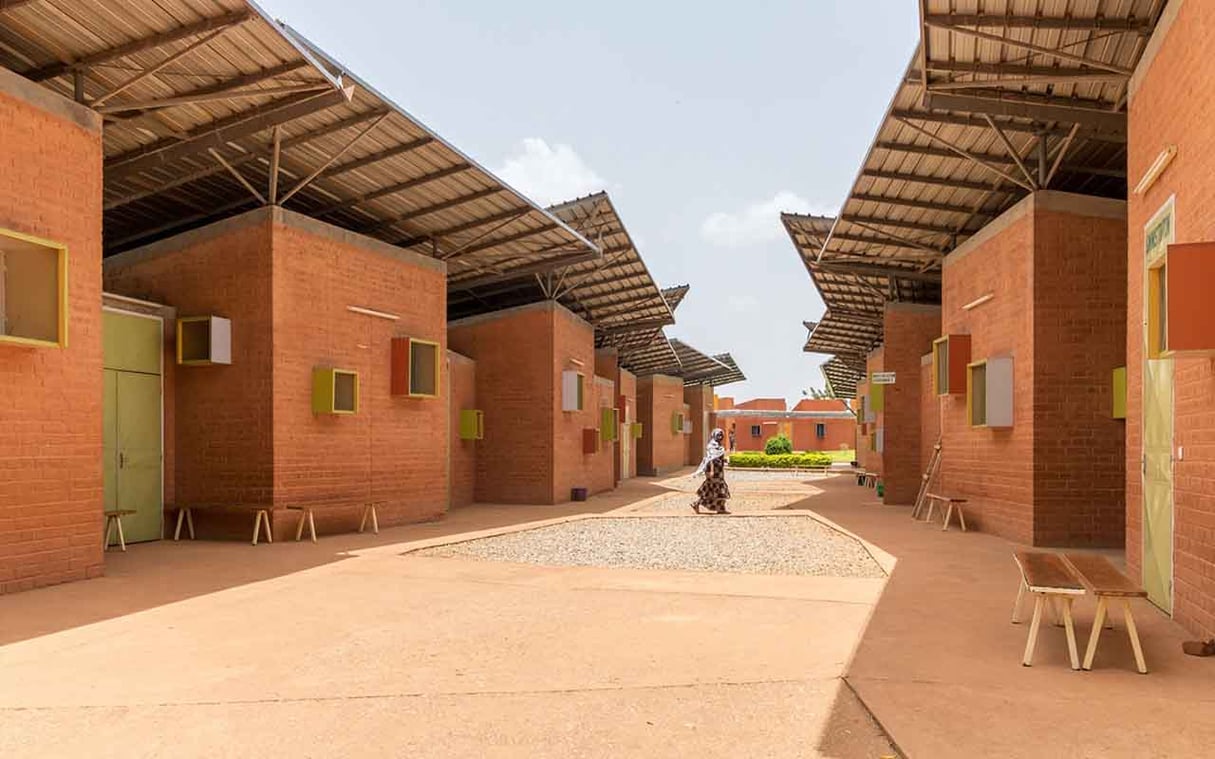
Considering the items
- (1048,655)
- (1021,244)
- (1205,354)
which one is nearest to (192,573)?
(1048,655)

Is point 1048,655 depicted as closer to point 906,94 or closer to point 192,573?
point 906,94

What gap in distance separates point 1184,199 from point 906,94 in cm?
412

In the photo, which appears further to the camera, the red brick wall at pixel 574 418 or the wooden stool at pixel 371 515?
the red brick wall at pixel 574 418

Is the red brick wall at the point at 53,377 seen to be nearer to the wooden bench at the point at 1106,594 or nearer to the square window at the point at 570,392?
the wooden bench at the point at 1106,594

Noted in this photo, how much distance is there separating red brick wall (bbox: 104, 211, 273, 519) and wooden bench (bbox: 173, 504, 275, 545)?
0.25ft

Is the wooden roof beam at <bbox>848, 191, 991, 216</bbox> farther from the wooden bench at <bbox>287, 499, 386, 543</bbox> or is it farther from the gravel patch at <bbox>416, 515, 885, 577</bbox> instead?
the wooden bench at <bbox>287, 499, 386, 543</bbox>

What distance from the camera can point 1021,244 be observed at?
10.9 metres

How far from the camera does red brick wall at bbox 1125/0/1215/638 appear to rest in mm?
5512

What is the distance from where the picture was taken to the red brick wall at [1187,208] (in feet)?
18.1

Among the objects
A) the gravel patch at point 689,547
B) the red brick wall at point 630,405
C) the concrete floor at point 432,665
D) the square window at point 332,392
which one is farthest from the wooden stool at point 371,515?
the red brick wall at point 630,405

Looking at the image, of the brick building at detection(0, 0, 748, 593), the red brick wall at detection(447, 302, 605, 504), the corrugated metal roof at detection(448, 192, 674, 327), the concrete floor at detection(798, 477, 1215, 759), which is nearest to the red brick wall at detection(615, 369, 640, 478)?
the corrugated metal roof at detection(448, 192, 674, 327)

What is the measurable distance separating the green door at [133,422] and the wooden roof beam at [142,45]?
3.30 meters

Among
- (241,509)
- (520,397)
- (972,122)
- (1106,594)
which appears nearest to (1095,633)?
(1106,594)

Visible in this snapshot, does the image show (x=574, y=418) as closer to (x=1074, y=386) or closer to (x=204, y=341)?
(x=204, y=341)
